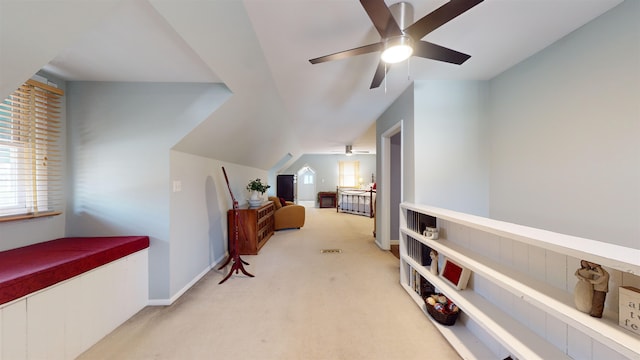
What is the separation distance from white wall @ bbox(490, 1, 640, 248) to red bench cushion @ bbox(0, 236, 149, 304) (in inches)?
156

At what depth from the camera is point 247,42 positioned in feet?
6.02

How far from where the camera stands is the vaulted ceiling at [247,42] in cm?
115

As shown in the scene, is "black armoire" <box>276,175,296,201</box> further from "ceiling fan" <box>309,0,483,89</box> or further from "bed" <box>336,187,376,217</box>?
"ceiling fan" <box>309,0,483,89</box>

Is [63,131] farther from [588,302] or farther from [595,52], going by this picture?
[595,52]

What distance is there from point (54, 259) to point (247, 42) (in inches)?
84.6

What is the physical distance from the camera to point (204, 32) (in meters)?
1.54

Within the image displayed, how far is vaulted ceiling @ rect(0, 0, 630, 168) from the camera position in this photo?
3.78ft

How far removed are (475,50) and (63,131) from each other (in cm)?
404

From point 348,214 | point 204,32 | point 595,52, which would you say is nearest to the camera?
point 204,32

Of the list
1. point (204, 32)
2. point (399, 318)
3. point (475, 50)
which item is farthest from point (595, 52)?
point (204, 32)

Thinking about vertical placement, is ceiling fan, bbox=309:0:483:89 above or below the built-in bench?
above

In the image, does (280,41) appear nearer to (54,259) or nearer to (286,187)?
(54,259)

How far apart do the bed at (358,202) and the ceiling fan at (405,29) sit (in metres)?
5.69

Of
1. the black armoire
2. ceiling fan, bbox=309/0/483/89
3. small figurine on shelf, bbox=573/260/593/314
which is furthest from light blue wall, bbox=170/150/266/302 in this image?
the black armoire
